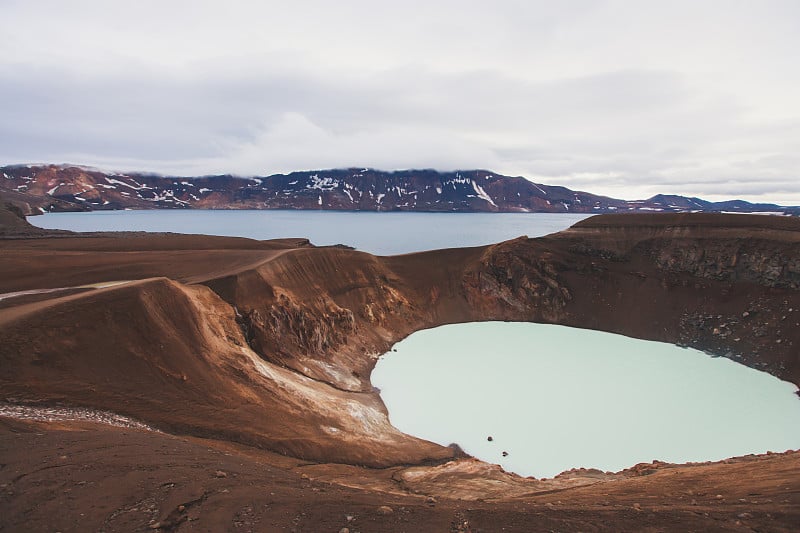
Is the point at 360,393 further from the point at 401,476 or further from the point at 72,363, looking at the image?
the point at 72,363

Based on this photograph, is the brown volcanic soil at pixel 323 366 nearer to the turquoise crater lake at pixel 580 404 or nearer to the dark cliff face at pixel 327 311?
the dark cliff face at pixel 327 311

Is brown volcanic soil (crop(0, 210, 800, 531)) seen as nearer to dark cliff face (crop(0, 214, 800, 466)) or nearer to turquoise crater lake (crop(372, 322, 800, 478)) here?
dark cliff face (crop(0, 214, 800, 466))

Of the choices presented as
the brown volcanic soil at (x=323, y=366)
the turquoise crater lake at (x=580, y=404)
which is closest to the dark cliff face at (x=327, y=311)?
the brown volcanic soil at (x=323, y=366)

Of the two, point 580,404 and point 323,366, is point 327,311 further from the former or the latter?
point 580,404

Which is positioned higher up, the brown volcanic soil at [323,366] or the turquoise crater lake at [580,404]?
the brown volcanic soil at [323,366]

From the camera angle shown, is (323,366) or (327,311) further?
(327,311)

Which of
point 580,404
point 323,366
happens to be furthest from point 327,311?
point 580,404

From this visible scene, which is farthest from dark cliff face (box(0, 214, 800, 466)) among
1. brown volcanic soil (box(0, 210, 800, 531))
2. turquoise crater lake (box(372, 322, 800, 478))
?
turquoise crater lake (box(372, 322, 800, 478))
